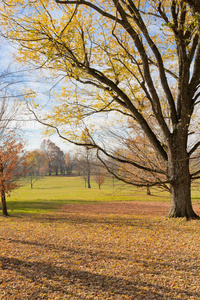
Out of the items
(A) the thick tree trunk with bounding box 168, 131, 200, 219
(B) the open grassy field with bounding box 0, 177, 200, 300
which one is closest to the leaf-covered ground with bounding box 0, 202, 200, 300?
(B) the open grassy field with bounding box 0, 177, 200, 300

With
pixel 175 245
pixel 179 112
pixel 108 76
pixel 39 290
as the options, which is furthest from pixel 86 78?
pixel 39 290

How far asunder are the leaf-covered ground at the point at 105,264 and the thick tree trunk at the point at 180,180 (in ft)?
1.71

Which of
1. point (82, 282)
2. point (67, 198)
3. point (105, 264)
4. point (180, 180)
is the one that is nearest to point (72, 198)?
point (67, 198)

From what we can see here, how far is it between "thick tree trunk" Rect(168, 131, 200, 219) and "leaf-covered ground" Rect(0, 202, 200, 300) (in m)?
0.52

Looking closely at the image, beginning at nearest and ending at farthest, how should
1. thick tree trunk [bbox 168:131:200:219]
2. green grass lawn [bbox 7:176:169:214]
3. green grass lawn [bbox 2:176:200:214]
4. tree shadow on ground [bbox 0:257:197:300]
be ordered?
tree shadow on ground [bbox 0:257:197:300], thick tree trunk [bbox 168:131:200:219], green grass lawn [bbox 2:176:200:214], green grass lawn [bbox 7:176:169:214]

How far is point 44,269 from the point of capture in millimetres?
4184

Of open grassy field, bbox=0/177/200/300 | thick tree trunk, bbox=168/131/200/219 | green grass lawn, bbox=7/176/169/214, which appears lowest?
green grass lawn, bbox=7/176/169/214

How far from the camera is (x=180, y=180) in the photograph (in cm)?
734

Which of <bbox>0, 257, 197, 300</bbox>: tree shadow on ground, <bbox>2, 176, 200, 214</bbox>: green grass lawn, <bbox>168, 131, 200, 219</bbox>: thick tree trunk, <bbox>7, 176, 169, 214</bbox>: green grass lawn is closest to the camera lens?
<bbox>0, 257, 197, 300</bbox>: tree shadow on ground

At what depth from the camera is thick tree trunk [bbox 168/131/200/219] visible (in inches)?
289

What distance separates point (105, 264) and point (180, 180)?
4126 mm

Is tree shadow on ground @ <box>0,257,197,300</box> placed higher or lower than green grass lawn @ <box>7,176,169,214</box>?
higher

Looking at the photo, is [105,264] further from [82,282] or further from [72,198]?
[72,198]

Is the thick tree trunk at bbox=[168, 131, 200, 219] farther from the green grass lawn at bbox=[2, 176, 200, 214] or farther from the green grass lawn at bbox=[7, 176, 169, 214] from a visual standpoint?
the green grass lawn at bbox=[7, 176, 169, 214]
